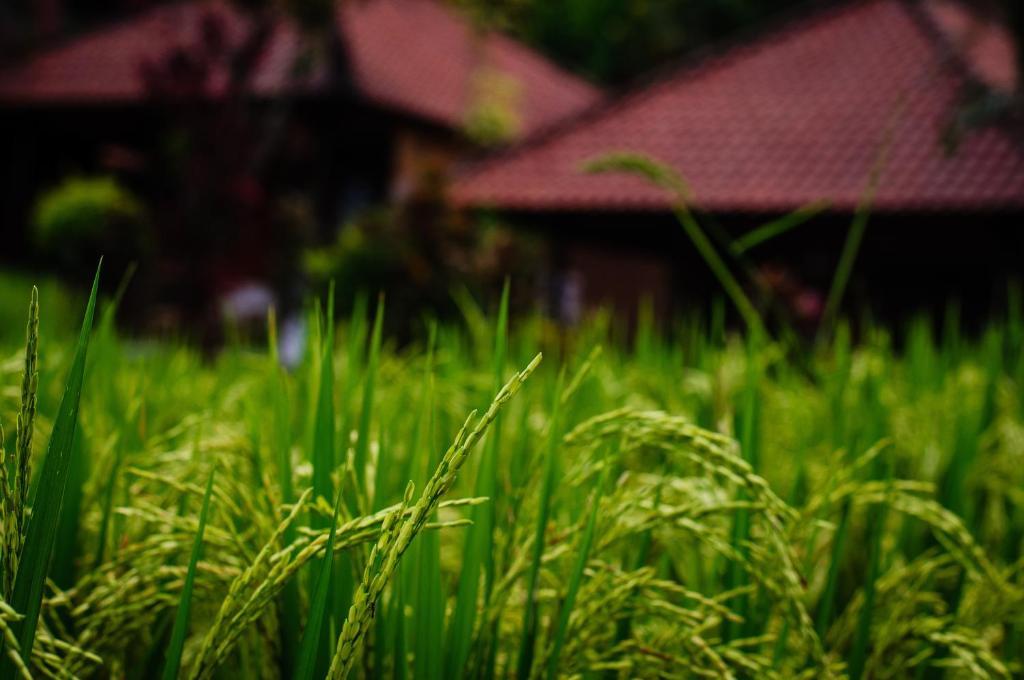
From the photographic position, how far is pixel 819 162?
1047cm

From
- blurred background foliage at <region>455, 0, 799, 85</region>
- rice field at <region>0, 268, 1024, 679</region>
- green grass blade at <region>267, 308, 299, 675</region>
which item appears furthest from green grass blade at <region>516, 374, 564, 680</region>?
blurred background foliage at <region>455, 0, 799, 85</region>

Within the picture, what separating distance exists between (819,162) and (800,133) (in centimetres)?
95

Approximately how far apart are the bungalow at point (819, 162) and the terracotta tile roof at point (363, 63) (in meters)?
3.00

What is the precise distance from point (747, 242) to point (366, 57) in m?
16.3

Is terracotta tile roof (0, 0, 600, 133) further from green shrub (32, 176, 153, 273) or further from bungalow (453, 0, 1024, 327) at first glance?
bungalow (453, 0, 1024, 327)

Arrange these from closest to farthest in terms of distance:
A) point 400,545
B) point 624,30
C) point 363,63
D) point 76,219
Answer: point 400,545
point 76,219
point 363,63
point 624,30

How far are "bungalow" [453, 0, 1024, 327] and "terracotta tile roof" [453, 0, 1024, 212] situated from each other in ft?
0.08

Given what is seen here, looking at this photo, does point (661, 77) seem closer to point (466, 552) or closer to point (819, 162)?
point (819, 162)

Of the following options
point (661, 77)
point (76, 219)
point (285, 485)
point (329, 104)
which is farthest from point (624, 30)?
point (285, 485)

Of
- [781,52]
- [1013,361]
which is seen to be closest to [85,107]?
[781,52]

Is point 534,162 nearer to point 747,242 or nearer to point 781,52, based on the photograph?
point 781,52

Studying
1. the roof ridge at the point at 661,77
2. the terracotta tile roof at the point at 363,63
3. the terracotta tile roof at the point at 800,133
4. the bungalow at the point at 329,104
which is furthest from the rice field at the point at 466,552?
the terracotta tile roof at the point at 363,63

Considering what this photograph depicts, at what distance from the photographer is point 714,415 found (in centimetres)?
137

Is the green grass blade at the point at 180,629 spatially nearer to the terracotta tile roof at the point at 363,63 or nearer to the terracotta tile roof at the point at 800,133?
the terracotta tile roof at the point at 800,133
